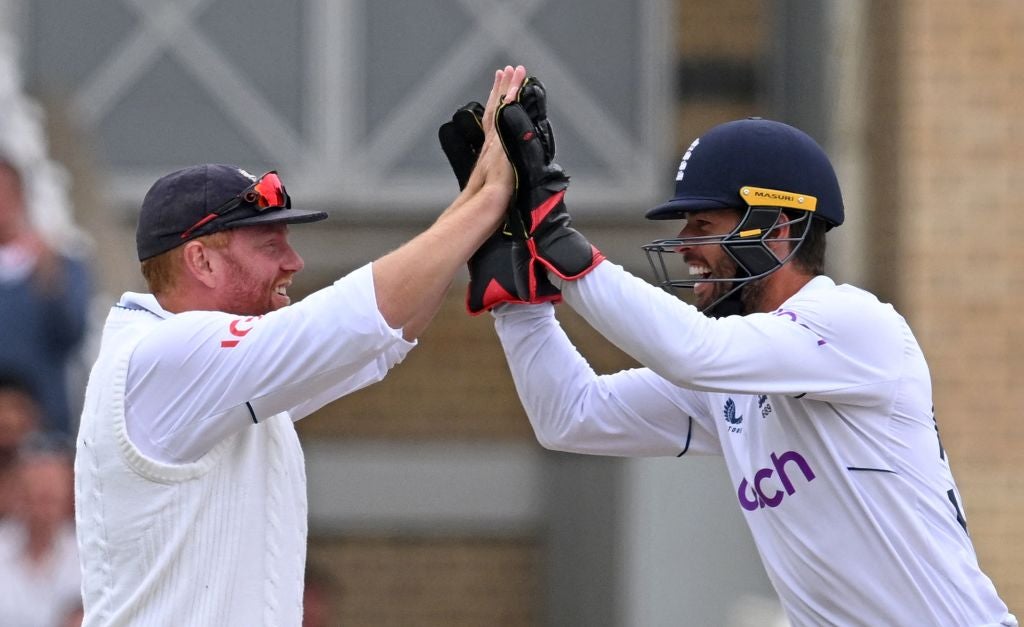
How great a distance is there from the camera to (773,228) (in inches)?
169

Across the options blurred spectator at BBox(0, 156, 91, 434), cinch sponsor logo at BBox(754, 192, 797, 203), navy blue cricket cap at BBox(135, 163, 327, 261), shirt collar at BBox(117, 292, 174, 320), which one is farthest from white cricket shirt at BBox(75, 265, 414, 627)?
blurred spectator at BBox(0, 156, 91, 434)

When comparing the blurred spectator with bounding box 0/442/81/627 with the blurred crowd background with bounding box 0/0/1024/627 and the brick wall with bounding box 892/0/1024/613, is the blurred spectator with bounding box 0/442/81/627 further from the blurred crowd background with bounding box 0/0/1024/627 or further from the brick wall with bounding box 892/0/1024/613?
the brick wall with bounding box 892/0/1024/613

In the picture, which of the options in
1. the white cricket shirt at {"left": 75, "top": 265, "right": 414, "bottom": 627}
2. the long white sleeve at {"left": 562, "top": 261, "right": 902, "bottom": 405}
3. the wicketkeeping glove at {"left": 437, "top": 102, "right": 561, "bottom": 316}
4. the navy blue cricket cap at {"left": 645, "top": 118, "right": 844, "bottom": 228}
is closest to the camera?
the white cricket shirt at {"left": 75, "top": 265, "right": 414, "bottom": 627}

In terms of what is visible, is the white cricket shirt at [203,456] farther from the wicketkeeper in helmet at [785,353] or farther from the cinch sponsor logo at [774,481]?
the cinch sponsor logo at [774,481]

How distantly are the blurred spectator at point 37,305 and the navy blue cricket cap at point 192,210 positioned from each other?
3.63m

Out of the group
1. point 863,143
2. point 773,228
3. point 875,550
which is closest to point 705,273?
point 773,228

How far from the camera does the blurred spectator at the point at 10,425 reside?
7.41 m

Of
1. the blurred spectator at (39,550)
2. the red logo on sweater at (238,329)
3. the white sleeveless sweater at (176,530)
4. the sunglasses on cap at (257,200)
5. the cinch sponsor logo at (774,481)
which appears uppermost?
the sunglasses on cap at (257,200)

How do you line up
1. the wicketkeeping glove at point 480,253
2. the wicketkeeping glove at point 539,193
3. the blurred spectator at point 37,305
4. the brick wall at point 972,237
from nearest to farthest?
the wicketkeeping glove at point 539,193 → the wicketkeeping glove at point 480,253 → the blurred spectator at point 37,305 → the brick wall at point 972,237

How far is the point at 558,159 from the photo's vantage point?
10.3 meters

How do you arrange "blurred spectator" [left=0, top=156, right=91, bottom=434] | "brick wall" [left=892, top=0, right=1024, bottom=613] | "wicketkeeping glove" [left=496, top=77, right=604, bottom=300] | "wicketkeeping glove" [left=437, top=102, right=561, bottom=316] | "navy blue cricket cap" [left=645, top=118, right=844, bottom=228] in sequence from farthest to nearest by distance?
"brick wall" [left=892, top=0, right=1024, bottom=613] → "blurred spectator" [left=0, top=156, right=91, bottom=434] → "wicketkeeping glove" [left=437, top=102, right=561, bottom=316] → "navy blue cricket cap" [left=645, top=118, right=844, bottom=228] → "wicketkeeping glove" [left=496, top=77, right=604, bottom=300]

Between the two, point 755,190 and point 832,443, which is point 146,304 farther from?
point 832,443

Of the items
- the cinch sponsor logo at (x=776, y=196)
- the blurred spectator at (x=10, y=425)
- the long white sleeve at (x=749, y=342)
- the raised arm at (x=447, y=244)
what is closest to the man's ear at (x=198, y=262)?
the raised arm at (x=447, y=244)

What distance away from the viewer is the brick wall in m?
9.26
